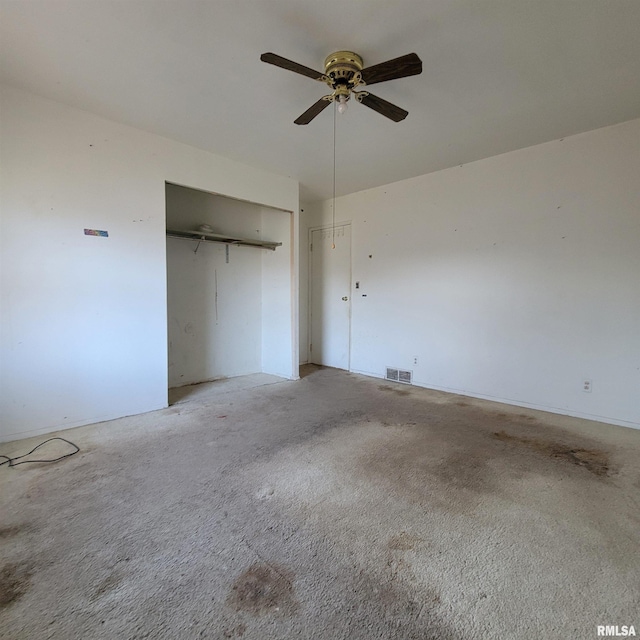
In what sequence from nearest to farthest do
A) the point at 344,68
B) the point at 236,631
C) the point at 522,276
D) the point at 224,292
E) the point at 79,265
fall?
the point at 236,631, the point at 344,68, the point at 79,265, the point at 522,276, the point at 224,292

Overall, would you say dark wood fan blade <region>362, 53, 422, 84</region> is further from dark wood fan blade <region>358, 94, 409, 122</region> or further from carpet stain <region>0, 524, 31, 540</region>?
carpet stain <region>0, 524, 31, 540</region>

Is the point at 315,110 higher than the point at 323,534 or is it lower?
higher

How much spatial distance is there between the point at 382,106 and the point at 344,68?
13.9 inches

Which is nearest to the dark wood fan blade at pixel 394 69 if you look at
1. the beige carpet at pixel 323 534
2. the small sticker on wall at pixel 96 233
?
the beige carpet at pixel 323 534

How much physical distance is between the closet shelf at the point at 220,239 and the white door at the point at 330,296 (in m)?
1.01

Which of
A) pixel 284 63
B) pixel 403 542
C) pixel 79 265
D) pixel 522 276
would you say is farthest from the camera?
pixel 522 276

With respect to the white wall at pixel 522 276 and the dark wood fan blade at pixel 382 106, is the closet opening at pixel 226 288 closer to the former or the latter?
the white wall at pixel 522 276

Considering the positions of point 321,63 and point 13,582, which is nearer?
point 13,582

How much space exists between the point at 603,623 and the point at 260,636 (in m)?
1.22

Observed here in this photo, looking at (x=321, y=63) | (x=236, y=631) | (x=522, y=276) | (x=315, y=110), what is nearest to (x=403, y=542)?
(x=236, y=631)

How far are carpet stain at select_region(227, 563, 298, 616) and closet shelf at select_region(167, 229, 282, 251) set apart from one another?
11.6ft

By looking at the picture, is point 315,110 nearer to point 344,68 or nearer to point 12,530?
point 344,68

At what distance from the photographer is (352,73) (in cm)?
215

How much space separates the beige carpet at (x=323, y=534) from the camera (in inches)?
48.5
